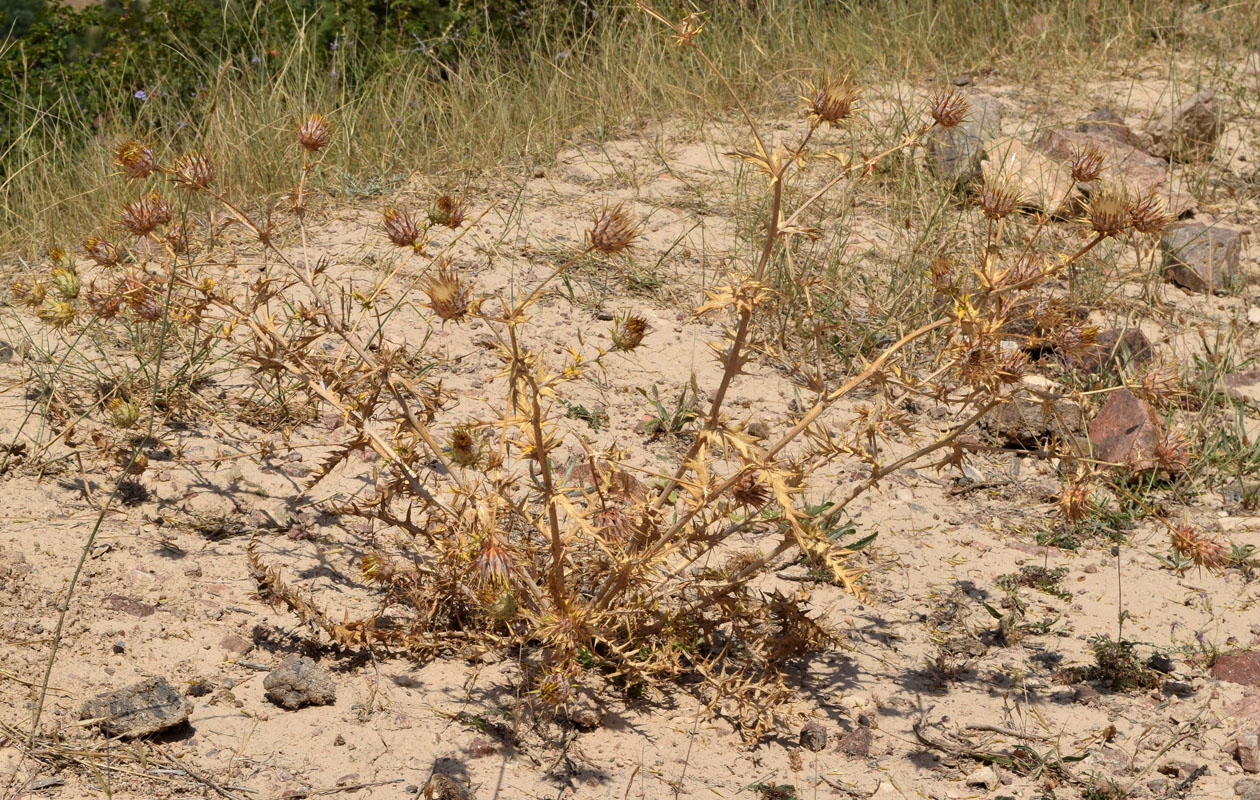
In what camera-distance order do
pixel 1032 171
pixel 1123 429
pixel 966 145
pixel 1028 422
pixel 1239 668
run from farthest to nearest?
pixel 1032 171 < pixel 966 145 < pixel 1028 422 < pixel 1123 429 < pixel 1239 668

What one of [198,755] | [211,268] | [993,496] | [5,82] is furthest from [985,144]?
Answer: [5,82]

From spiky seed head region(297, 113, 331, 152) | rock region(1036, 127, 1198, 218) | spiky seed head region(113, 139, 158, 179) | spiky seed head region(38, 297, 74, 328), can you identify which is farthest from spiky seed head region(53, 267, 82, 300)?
rock region(1036, 127, 1198, 218)

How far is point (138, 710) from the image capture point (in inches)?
85.4

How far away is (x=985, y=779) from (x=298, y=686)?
1.41 m

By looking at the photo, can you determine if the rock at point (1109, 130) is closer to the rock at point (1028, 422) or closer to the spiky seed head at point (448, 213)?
the rock at point (1028, 422)

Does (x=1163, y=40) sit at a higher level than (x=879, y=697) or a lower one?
higher

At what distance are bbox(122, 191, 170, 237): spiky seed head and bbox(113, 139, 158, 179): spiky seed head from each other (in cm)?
7

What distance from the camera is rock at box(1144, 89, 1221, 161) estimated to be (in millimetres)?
5297

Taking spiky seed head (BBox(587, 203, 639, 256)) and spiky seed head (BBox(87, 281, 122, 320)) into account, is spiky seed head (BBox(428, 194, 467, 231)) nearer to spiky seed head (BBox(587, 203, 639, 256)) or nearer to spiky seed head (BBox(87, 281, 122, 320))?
spiky seed head (BBox(587, 203, 639, 256))

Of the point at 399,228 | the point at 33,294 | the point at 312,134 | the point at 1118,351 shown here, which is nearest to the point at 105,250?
the point at 33,294

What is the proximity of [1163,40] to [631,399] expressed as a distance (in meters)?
4.53

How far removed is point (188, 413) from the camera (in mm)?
3209

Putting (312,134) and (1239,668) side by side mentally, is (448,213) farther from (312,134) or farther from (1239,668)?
(1239,668)

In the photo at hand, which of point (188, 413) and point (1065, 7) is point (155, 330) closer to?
point (188, 413)
